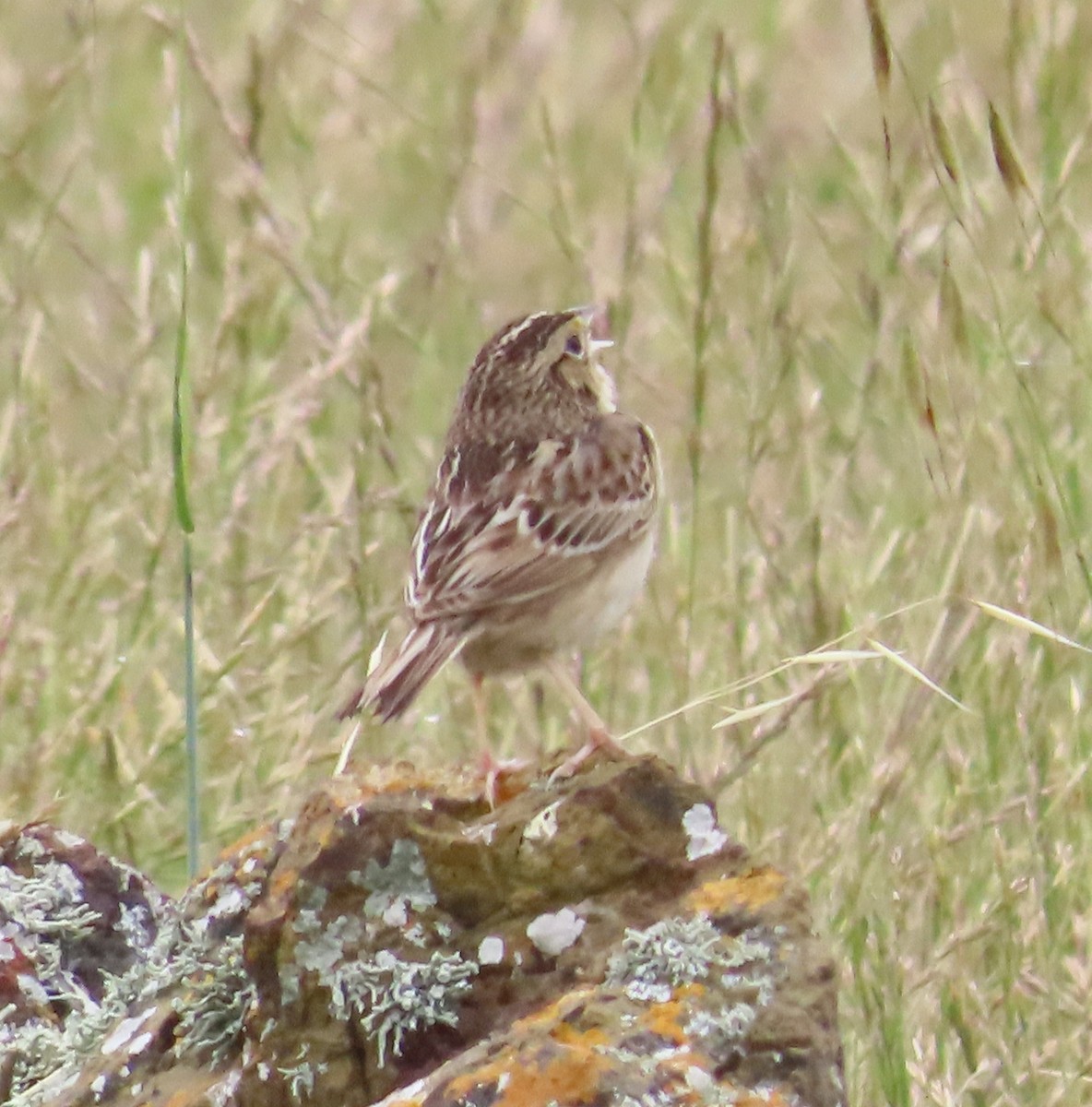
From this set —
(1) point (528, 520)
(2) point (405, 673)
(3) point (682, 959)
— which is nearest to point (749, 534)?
(1) point (528, 520)

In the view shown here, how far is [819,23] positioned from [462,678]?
20.0 ft

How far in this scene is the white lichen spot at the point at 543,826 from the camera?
313cm

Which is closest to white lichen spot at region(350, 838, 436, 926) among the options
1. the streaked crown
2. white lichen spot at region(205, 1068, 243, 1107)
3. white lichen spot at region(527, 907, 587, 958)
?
white lichen spot at region(527, 907, 587, 958)

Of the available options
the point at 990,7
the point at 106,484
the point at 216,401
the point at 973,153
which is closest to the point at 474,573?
the point at 106,484

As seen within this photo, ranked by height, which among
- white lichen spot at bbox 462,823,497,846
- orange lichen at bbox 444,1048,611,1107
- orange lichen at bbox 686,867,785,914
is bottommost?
orange lichen at bbox 444,1048,611,1107

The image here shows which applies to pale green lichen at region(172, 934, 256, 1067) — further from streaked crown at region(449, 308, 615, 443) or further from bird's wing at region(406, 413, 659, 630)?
streaked crown at region(449, 308, 615, 443)

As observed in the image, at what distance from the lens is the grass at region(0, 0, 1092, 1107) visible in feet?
13.1

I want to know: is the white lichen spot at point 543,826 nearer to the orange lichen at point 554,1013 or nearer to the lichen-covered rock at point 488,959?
the lichen-covered rock at point 488,959

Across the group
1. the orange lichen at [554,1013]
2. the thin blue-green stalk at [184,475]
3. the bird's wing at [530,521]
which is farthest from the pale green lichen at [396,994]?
the bird's wing at [530,521]

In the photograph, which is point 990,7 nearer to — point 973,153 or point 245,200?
point 973,153

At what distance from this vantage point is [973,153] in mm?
8734

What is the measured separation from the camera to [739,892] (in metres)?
3.10

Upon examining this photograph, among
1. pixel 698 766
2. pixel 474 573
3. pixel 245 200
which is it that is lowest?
pixel 698 766

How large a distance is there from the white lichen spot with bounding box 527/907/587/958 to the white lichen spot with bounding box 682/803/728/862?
0.18m
